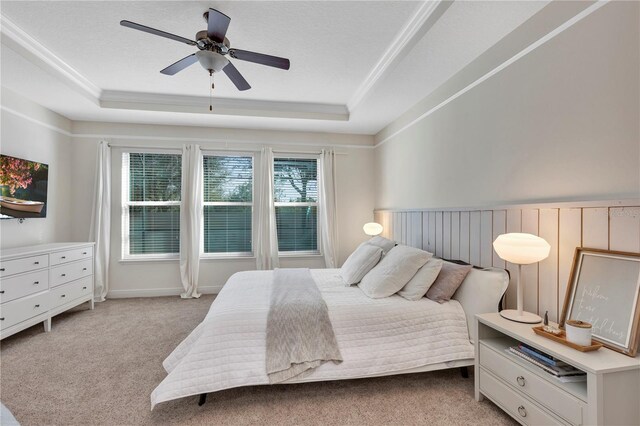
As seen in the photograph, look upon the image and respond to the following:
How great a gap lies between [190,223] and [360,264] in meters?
2.75

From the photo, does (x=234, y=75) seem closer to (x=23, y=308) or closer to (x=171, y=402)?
(x=171, y=402)

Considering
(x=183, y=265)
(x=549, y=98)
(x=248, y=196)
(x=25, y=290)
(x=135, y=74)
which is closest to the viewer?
(x=549, y=98)

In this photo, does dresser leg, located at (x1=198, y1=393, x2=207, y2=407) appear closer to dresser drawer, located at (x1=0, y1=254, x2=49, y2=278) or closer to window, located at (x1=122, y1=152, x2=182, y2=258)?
dresser drawer, located at (x1=0, y1=254, x2=49, y2=278)

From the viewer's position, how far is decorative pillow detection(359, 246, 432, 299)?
2.38 m

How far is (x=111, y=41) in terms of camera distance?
2543 mm

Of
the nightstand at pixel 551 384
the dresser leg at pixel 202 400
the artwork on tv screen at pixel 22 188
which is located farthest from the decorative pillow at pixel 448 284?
the artwork on tv screen at pixel 22 188

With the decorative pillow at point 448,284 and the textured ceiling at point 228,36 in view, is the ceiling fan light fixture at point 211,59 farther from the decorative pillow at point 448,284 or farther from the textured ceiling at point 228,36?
the decorative pillow at point 448,284

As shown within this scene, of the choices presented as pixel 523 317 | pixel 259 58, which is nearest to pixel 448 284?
pixel 523 317

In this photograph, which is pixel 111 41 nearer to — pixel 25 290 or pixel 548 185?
pixel 25 290

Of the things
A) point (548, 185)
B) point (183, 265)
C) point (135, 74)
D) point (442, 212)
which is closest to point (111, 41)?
point (135, 74)

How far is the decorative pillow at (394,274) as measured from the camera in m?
2.38

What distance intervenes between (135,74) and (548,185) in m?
3.85

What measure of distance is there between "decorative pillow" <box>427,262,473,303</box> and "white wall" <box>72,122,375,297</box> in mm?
2562

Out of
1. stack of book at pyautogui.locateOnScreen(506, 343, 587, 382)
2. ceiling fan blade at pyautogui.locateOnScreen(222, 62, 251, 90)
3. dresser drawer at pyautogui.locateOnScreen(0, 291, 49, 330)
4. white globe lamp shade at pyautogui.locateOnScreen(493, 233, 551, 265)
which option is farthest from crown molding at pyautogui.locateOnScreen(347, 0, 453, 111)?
dresser drawer at pyautogui.locateOnScreen(0, 291, 49, 330)
